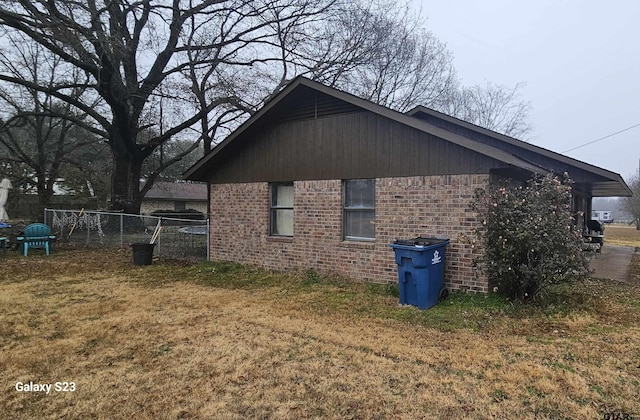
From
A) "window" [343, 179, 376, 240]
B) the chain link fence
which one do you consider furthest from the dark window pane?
the chain link fence

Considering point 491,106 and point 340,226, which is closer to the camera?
point 340,226

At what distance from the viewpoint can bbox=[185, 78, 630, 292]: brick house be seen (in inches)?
283

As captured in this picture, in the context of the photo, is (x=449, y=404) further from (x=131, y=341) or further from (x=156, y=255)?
(x=156, y=255)

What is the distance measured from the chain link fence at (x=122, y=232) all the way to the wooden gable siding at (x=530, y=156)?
323 inches

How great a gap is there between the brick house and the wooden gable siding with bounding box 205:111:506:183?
0.07 ft

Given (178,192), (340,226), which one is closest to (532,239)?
(340,226)

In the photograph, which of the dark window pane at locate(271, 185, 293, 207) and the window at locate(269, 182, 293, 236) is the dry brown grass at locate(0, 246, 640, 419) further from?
the dark window pane at locate(271, 185, 293, 207)

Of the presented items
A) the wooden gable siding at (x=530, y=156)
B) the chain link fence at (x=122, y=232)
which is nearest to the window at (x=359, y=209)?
the wooden gable siding at (x=530, y=156)

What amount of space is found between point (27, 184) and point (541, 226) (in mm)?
30147

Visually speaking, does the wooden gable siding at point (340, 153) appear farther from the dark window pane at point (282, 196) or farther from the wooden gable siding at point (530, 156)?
the wooden gable siding at point (530, 156)

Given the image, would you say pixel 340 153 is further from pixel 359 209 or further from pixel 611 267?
pixel 611 267

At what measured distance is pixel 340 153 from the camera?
344 inches

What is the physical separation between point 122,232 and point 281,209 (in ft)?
28.9

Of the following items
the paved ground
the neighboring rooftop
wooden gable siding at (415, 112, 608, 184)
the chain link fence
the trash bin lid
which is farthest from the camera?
the neighboring rooftop
